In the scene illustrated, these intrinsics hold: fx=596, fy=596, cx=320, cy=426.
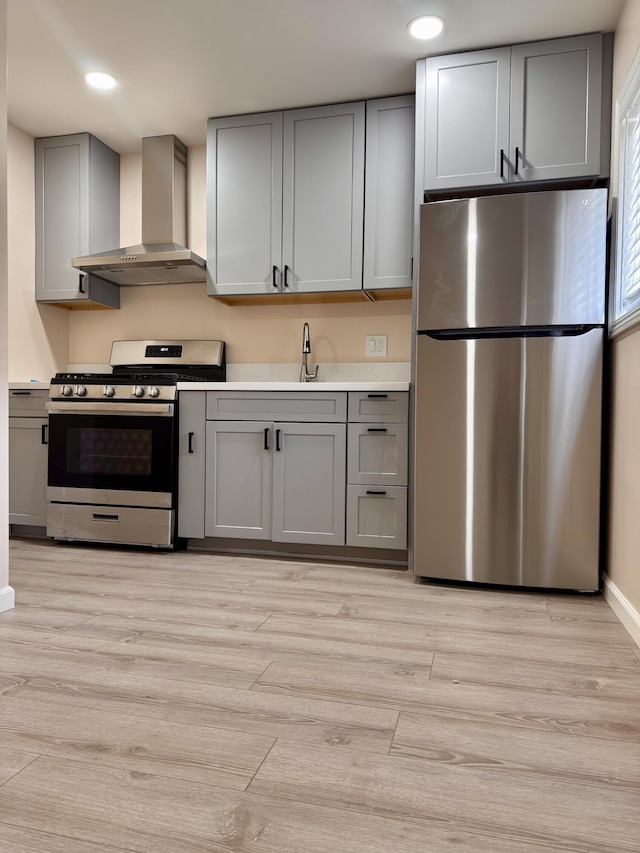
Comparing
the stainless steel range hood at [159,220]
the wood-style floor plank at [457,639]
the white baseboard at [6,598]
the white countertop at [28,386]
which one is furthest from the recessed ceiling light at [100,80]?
the wood-style floor plank at [457,639]

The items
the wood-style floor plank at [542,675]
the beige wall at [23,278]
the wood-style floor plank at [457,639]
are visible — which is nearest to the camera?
the wood-style floor plank at [542,675]

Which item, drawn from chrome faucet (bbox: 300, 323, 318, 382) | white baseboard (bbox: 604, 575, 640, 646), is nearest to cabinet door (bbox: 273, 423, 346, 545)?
chrome faucet (bbox: 300, 323, 318, 382)

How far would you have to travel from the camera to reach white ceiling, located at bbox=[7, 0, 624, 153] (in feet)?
7.66

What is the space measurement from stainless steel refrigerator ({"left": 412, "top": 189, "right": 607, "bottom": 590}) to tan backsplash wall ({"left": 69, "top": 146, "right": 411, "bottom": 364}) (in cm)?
83

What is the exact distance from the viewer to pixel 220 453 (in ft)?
9.69

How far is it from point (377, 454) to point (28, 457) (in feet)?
6.37

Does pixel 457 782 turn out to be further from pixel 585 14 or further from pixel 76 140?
pixel 76 140

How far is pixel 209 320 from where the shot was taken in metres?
3.57

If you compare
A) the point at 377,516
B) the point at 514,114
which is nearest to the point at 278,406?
the point at 377,516

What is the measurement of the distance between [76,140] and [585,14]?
2.70 metres

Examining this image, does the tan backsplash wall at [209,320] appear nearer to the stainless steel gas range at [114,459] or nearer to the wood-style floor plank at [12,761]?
the stainless steel gas range at [114,459]

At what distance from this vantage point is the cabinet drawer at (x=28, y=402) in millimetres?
3238

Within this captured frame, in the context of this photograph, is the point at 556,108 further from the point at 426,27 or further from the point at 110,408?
the point at 110,408

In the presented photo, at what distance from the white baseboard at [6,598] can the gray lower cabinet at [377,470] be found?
1402 millimetres
